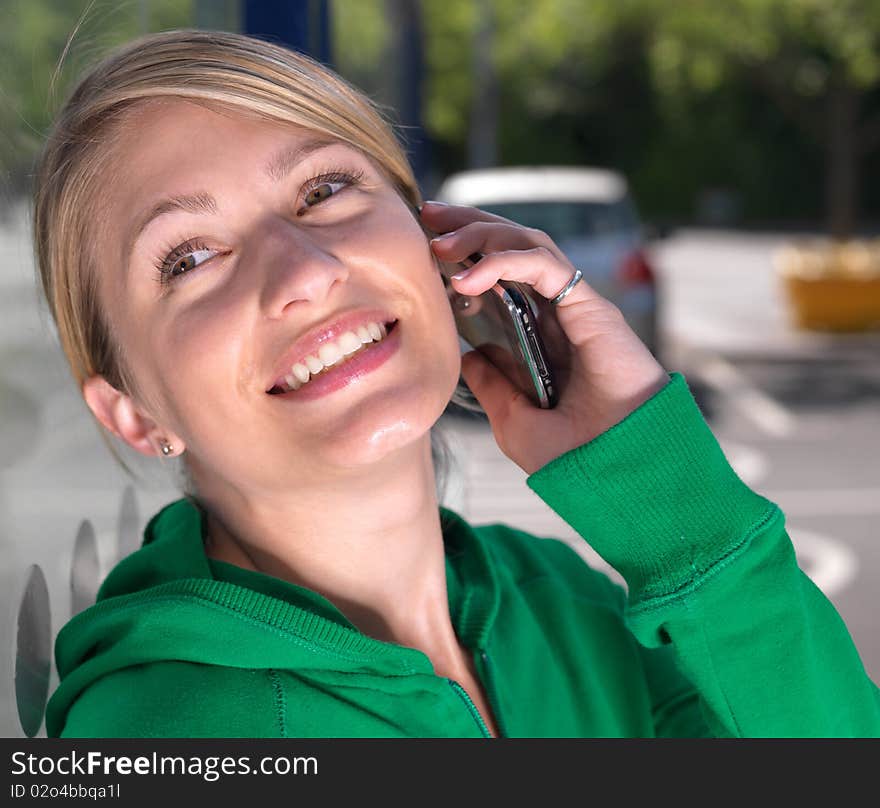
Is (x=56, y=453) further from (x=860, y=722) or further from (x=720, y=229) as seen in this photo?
(x=720, y=229)

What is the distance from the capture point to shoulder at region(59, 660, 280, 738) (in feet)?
3.93

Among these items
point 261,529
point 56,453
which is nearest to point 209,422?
point 261,529

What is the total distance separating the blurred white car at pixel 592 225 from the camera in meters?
8.87

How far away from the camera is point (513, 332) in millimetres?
1649

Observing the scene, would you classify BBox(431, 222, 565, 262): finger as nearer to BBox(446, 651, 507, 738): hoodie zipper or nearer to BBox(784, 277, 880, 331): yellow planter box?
BBox(446, 651, 507, 738): hoodie zipper

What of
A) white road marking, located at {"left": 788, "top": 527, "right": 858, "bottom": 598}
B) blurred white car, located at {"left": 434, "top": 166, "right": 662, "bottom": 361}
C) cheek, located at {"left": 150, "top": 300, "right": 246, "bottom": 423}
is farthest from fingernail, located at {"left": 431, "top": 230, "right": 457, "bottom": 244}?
blurred white car, located at {"left": 434, "top": 166, "right": 662, "bottom": 361}

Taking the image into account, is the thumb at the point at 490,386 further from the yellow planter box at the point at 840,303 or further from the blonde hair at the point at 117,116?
the yellow planter box at the point at 840,303

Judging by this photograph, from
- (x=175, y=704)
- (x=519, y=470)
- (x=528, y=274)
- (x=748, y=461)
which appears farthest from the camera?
(x=748, y=461)

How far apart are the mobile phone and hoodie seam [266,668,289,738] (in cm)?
53

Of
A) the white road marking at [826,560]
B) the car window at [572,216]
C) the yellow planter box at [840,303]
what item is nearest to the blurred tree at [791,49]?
the yellow planter box at [840,303]

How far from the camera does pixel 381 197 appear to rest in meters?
1.49

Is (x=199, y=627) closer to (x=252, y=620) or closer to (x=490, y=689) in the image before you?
(x=252, y=620)

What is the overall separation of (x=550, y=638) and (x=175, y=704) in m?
0.57

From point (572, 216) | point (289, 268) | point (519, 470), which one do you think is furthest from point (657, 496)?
point (572, 216)
